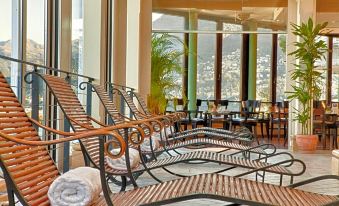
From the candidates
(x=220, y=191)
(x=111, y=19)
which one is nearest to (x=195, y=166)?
(x=111, y=19)

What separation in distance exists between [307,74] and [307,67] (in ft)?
0.45

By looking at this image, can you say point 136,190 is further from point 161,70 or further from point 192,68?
point 192,68

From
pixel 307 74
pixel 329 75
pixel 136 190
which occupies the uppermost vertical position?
pixel 329 75

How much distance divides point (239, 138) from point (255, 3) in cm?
696

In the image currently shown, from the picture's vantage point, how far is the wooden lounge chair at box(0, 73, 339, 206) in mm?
2320

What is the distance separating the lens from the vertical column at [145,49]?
10461mm

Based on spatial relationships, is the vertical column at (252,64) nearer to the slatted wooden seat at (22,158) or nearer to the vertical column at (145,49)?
the vertical column at (145,49)

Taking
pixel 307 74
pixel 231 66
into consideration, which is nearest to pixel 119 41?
pixel 307 74

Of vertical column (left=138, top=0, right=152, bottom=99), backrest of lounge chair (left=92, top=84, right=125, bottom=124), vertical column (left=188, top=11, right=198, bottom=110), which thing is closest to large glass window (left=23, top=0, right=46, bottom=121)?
backrest of lounge chair (left=92, top=84, right=125, bottom=124)

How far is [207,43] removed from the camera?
52.4 feet

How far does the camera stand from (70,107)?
12.3 feet

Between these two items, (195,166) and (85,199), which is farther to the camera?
(195,166)

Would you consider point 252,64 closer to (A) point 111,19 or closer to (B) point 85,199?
(A) point 111,19

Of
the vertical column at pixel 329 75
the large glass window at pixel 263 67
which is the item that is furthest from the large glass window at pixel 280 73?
the vertical column at pixel 329 75
